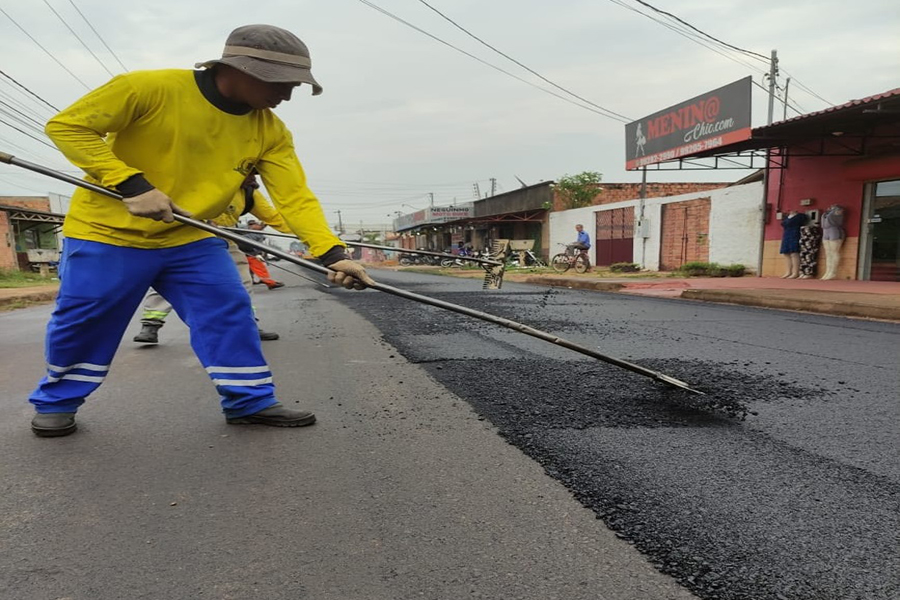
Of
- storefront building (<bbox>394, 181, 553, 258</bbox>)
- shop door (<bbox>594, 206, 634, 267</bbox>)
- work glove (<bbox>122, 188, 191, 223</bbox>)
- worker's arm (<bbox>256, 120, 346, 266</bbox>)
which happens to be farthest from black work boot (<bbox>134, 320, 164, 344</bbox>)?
storefront building (<bbox>394, 181, 553, 258</bbox>)

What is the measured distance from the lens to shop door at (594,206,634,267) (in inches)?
805

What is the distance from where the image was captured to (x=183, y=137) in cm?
247

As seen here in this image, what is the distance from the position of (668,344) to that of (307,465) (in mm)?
3677

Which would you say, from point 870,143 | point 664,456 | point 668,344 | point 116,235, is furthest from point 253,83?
point 870,143

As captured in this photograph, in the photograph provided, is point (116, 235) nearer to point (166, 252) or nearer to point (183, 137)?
point (166, 252)

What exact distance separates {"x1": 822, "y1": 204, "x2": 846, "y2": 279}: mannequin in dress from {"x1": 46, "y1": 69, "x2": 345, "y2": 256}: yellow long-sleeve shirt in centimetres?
1174

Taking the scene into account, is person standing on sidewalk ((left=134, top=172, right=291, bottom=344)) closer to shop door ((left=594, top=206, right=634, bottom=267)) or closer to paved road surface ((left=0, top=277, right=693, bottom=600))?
paved road surface ((left=0, top=277, right=693, bottom=600))

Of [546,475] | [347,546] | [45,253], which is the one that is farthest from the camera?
[45,253]

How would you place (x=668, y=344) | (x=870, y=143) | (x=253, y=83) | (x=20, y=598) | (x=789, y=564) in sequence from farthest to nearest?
(x=870, y=143) < (x=668, y=344) < (x=253, y=83) < (x=789, y=564) < (x=20, y=598)

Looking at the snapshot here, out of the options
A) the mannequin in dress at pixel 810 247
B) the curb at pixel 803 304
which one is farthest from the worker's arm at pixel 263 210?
the mannequin in dress at pixel 810 247

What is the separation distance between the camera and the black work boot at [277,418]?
2766 mm

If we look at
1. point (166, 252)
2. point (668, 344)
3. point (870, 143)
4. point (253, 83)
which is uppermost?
point (870, 143)

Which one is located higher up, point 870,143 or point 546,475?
point 870,143

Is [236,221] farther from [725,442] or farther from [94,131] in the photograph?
[725,442]
